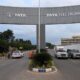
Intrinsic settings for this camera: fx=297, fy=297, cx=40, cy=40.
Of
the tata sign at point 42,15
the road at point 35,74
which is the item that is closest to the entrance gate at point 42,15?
the tata sign at point 42,15

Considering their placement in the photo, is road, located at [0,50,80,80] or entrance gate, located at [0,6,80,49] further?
entrance gate, located at [0,6,80,49]

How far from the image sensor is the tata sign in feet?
159

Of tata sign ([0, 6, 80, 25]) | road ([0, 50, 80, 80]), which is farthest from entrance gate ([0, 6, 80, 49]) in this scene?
road ([0, 50, 80, 80])

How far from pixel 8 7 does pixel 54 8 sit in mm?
7641

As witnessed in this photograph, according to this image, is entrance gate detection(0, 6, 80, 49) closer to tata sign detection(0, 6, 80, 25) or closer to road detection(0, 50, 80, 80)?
tata sign detection(0, 6, 80, 25)

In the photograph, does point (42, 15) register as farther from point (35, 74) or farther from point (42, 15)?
point (35, 74)

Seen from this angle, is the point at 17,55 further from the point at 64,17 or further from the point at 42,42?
the point at 64,17

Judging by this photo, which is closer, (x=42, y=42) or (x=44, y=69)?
(x=44, y=69)

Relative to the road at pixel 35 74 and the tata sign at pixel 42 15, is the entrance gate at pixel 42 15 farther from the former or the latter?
the road at pixel 35 74

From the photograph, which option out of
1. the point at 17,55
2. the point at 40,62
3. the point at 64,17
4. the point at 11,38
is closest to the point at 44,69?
the point at 40,62

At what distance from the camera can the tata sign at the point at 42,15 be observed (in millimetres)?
48375

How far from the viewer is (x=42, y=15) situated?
49.6m

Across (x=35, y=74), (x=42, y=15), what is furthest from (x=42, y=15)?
(x=35, y=74)

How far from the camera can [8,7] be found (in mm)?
49000
